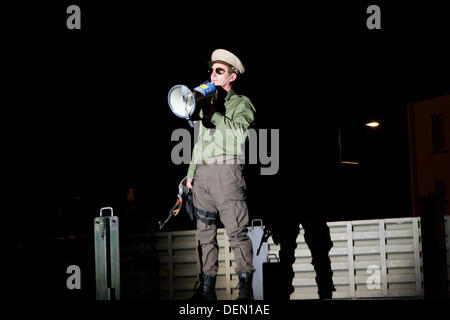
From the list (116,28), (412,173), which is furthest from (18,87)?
(412,173)

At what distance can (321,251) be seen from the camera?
229 inches

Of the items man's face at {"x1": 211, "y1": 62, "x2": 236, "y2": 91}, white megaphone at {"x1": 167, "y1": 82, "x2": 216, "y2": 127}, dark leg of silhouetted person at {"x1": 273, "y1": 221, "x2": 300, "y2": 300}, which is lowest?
dark leg of silhouetted person at {"x1": 273, "y1": 221, "x2": 300, "y2": 300}

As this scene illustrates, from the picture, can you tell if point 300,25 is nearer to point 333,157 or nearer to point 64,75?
point 64,75

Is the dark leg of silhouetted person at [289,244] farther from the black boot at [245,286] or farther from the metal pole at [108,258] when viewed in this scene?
the metal pole at [108,258]

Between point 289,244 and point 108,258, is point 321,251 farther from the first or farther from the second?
point 108,258

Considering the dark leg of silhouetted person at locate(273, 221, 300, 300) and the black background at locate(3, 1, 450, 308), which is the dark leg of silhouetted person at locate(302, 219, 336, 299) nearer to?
the dark leg of silhouetted person at locate(273, 221, 300, 300)

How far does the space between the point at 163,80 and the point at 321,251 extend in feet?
9.88

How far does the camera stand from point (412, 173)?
707 inches

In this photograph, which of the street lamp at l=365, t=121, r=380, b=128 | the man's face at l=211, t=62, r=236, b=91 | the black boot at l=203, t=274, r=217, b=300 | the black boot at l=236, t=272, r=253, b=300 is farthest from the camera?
the street lamp at l=365, t=121, r=380, b=128

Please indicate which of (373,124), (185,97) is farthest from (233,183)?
(373,124)

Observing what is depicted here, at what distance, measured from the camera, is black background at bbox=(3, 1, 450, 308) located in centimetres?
622

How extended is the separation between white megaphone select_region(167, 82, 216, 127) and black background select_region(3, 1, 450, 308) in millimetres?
2144

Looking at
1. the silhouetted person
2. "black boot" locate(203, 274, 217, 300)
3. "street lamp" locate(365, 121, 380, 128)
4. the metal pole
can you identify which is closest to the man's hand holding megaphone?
the metal pole

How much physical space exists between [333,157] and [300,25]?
8618 millimetres
